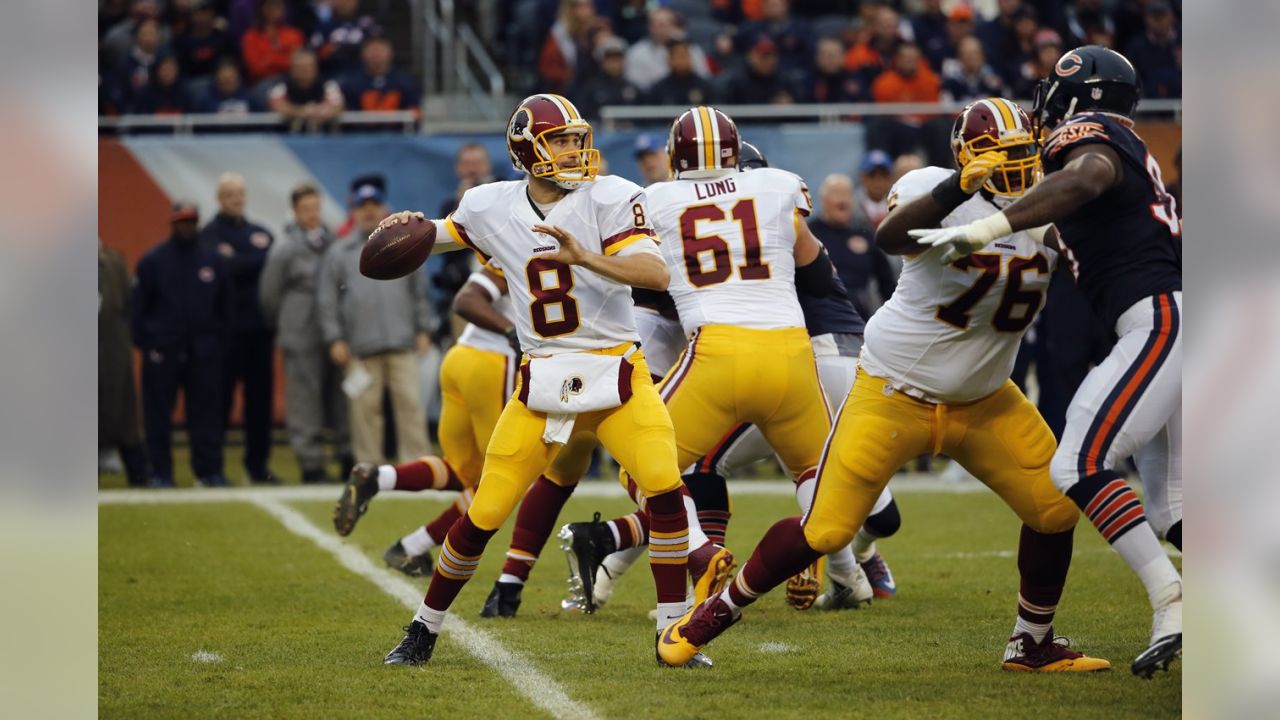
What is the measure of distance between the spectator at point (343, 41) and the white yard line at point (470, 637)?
5.98 m

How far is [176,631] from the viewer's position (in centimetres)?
616

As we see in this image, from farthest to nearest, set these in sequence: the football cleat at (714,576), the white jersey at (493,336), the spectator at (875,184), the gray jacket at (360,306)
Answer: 1. the gray jacket at (360,306)
2. the spectator at (875,184)
3. the white jersey at (493,336)
4. the football cleat at (714,576)

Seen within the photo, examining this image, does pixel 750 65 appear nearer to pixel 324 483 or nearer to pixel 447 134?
pixel 447 134

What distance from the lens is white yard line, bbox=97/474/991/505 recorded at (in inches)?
428

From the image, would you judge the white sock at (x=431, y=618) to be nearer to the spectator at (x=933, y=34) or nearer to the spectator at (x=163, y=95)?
the spectator at (x=163, y=95)

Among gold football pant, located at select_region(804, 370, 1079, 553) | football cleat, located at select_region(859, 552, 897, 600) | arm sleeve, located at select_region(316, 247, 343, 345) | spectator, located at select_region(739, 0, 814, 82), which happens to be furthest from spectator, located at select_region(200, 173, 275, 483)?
gold football pant, located at select_region(804, 370, 1079, 553)

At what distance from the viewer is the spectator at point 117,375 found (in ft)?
38.4

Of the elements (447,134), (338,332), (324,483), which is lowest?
(324,483)

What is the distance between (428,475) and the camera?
7.57m

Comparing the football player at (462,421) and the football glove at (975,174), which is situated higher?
the football glove at (975,174)

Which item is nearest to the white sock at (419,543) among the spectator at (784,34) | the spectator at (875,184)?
the spectator at (875,184)

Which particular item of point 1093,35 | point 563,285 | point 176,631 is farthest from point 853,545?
→ point 1093,35

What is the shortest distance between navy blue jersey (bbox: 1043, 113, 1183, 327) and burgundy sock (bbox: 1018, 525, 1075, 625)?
0.76 metres
